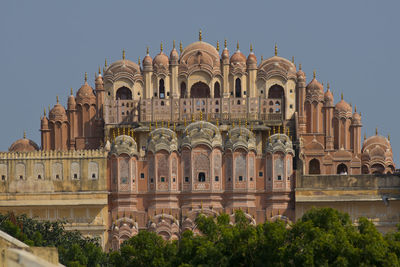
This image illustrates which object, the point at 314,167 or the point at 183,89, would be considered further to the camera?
the point at 183,89

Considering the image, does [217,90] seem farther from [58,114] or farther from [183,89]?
[58,114]

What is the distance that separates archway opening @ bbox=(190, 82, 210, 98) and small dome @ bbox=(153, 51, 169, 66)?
1888 millimetres

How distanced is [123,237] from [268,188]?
7.20 m

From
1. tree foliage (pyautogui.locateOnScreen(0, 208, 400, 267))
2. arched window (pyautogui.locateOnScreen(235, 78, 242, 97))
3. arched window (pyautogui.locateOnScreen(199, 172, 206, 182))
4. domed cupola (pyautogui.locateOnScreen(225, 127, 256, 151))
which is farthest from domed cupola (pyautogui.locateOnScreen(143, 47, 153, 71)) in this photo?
tree foliage (pyautogui.locateOnScreen(0, 208, 400, 267))

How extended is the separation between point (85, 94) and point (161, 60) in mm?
4450

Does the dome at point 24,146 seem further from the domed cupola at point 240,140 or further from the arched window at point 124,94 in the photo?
the domed cupola at point 240,140

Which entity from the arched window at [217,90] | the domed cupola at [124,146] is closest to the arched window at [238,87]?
the arched window at [217,90]

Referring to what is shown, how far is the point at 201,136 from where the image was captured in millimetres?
70688

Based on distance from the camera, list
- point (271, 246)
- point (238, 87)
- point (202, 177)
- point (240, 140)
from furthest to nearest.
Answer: point (238, 87), point (202, 177), point (240, 140), point (271, 246)

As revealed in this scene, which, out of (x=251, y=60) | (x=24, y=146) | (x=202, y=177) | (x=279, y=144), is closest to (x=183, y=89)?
(x=251, y=60)

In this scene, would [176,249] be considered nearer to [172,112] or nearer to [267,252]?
[267,252]

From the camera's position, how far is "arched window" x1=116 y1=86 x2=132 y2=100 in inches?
3073

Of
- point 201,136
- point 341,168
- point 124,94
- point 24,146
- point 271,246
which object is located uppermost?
point 124,94

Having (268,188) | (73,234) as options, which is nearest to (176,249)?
(73,234)
